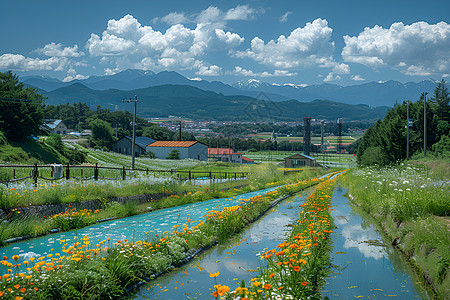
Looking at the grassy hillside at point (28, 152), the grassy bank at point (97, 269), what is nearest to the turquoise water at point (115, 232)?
the grassy bank at point (97, 269)

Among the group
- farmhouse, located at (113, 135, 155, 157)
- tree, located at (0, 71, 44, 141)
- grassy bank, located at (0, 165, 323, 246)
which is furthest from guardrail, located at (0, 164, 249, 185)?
farmhouse, located at (113, 135, 155, 157)

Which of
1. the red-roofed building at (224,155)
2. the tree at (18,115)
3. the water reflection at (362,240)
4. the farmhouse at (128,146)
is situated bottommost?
the red-roofed building at (224,155)

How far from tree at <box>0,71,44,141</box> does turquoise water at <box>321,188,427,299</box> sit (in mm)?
48599

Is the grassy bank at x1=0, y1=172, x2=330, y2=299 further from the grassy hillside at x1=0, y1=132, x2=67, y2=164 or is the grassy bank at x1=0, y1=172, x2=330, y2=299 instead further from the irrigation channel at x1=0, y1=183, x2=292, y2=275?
the grassy hillside at x1=0, y1=132, x2=67, y2=164

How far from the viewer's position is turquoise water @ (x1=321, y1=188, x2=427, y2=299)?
6973 millimetres

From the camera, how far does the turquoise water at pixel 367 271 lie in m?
6.97

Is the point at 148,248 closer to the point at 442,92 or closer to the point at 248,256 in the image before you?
the point at 248,256

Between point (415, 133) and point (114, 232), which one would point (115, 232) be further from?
point (415, 133)

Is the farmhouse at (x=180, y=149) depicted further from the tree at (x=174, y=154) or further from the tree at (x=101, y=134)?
the tree at (x=101, y=134)

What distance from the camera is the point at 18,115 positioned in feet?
164

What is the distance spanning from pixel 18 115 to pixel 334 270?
51.9 metres

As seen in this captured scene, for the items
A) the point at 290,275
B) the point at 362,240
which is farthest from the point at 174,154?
the point at 290,275

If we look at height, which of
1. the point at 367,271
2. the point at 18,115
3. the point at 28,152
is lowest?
the point at 28,152

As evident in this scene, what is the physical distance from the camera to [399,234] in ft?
35.2
